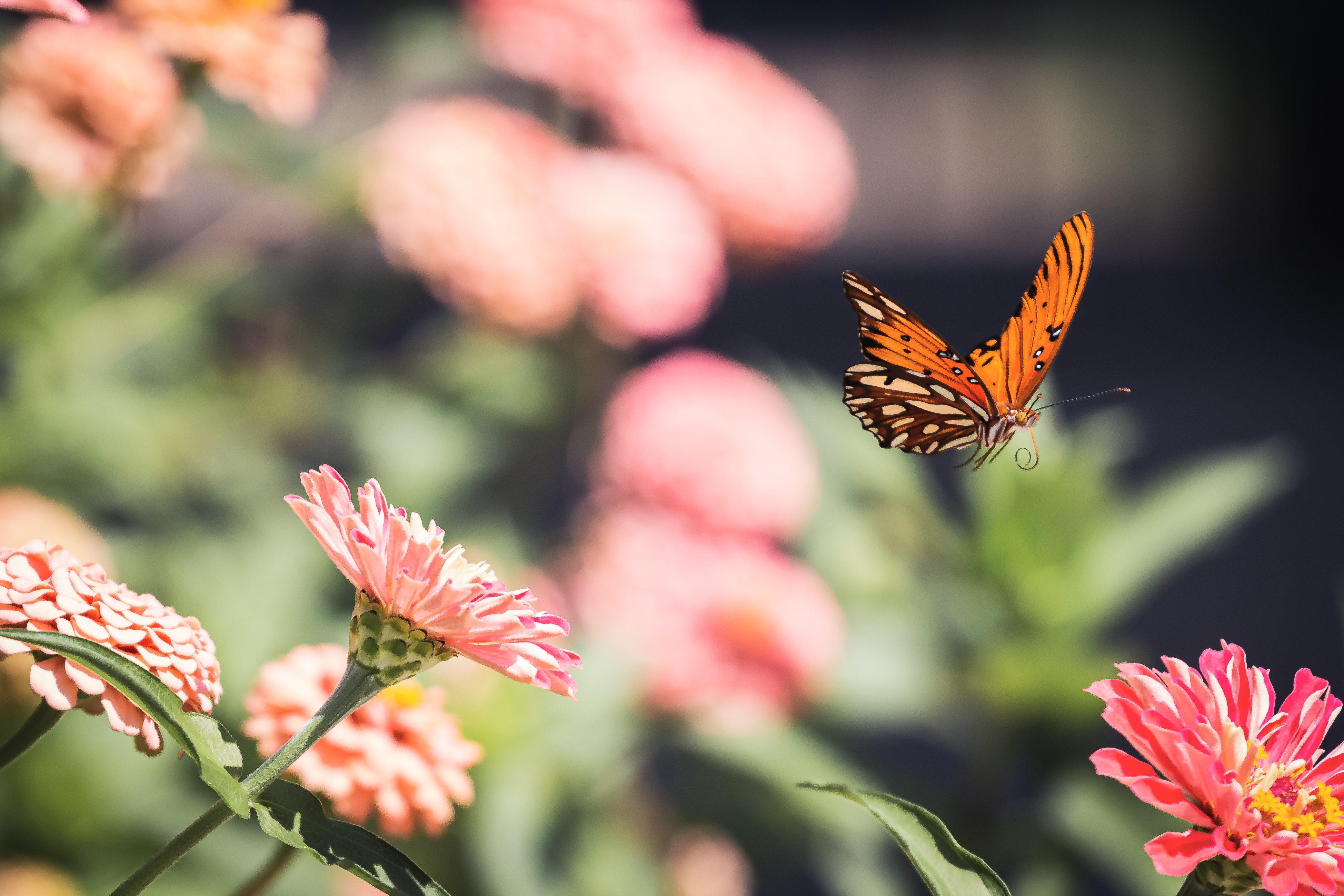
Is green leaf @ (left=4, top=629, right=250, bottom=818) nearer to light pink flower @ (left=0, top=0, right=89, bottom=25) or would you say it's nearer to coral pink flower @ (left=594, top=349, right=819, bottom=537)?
light pink flower @ (left=0, top=0, right=89, bottom=25)

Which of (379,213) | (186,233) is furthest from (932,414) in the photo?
(186,233)

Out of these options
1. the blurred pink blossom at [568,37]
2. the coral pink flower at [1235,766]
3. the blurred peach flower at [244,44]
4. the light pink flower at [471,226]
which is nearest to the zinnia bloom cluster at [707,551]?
the light pink flower at [471,226]

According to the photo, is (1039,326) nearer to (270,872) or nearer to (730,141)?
(270,872)

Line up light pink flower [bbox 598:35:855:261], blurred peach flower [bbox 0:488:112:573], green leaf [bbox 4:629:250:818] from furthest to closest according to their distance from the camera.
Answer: light pink flower [bbox 598:35:855:261]
blurred peach flower [bbox 0:488:112:573]
green leaf [bbox 4:629:250:818]

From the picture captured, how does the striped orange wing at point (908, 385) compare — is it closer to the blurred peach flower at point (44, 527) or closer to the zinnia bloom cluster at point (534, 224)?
the blurred peach flower at point (44, 527)

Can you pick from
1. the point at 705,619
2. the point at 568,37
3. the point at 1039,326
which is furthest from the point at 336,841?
the point at 568,37

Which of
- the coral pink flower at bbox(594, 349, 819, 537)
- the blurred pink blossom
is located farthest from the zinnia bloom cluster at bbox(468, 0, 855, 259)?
the coral pink flower at bbox(594, 349, 819, 537)
